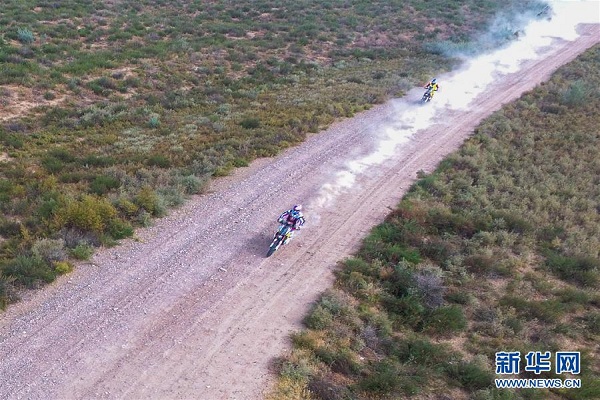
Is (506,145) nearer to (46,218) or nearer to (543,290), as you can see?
(543,290)

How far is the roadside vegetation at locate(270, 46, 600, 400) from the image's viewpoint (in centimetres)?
1147

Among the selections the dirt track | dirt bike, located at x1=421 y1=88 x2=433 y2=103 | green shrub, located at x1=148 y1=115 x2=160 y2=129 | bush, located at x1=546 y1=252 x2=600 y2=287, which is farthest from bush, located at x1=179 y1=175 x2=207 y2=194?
dirt bike, located at x1=421 y1=88 x2=433 y2=103

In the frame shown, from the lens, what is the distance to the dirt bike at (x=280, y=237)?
49.3 feet

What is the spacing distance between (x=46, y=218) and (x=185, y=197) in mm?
4755

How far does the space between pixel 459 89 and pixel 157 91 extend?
21333 millimetres

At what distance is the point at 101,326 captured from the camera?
11.6 meters

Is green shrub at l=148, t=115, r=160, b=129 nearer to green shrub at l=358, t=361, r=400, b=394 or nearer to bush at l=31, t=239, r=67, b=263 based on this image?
bush at l=31, t=239, r=67, b=263

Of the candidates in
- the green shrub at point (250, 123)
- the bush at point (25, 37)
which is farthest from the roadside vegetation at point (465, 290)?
the bush at point (25, 37)

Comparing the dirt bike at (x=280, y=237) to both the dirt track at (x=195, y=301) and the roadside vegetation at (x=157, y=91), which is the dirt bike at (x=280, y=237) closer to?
the dirt track at (x=195, y=301)

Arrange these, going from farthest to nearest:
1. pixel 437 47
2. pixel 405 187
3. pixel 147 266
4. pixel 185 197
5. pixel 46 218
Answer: pixel 437 47 < pixel 405 187 < pixel 185 197 < pixel 46 218 < pixel 147 266

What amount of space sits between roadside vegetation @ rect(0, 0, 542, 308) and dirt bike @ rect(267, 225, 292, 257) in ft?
14.5

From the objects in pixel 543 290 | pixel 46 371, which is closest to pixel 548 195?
pixel 543 290

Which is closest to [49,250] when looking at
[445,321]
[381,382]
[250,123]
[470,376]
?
[381,382]

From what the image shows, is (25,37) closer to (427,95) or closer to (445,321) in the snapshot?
(427,95)
